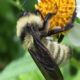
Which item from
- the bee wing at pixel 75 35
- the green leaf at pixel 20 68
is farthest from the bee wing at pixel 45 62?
the green leaf at pixel 20 68

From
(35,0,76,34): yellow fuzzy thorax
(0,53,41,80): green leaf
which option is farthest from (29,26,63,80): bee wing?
(0,53,41,80): green leaf

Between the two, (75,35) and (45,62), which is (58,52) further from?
(75,35)

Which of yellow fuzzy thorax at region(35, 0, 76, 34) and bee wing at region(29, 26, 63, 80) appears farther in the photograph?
yellow fuzzy thorax at region(35, 0, 76, 34)

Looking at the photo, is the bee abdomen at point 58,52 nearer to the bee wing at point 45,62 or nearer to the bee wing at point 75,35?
the bee wing at point 45,62

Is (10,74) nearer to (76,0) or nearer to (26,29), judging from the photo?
(26,29)

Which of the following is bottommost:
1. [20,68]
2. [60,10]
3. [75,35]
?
[20,68]

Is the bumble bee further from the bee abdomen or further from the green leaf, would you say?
the green leaf

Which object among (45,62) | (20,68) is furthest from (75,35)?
(20,68)

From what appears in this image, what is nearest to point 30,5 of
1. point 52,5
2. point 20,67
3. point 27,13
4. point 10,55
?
point 27,13
